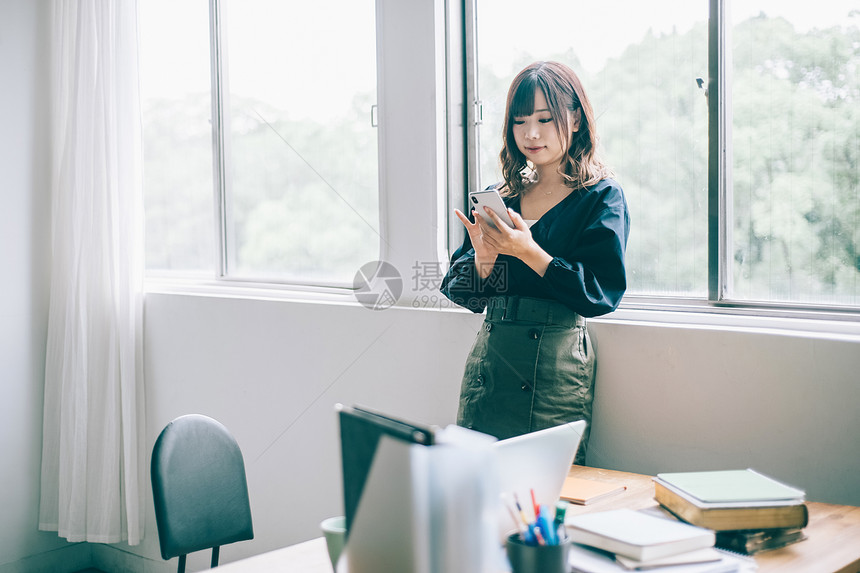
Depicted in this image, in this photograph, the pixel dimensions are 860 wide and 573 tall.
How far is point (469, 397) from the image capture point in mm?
1896

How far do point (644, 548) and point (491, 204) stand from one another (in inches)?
34.6

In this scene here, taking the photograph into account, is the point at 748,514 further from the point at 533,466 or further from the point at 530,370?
the point at 530,370

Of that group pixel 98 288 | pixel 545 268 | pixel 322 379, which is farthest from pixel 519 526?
pixel 98 288

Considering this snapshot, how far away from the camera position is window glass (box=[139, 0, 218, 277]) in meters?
3.22

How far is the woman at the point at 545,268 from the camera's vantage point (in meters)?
1.72

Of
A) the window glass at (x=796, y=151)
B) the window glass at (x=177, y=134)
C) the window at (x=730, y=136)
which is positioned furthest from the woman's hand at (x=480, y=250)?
the window glass at (x=177, y=134)

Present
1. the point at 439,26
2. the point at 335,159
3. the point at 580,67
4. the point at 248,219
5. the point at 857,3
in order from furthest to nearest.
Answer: the point at 248,219 < the point at 335,159 < the point at 439,26 < the point at 580,67 < the point at 857,3

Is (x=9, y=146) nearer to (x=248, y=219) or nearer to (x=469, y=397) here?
(x=248, y=219)

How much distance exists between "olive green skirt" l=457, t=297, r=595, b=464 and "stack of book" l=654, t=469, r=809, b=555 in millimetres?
538

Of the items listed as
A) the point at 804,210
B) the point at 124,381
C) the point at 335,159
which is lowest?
the point at 124,381

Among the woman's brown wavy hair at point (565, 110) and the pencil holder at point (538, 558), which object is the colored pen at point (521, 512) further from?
the woman's brown wavy hair at point (565, 110)

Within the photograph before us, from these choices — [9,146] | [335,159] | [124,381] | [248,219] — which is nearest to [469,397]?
[335,159]

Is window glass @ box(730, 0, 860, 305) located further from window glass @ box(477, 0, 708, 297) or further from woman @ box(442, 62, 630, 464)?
woman @ box(442, 62, 630, 464)

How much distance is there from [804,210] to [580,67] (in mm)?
714
